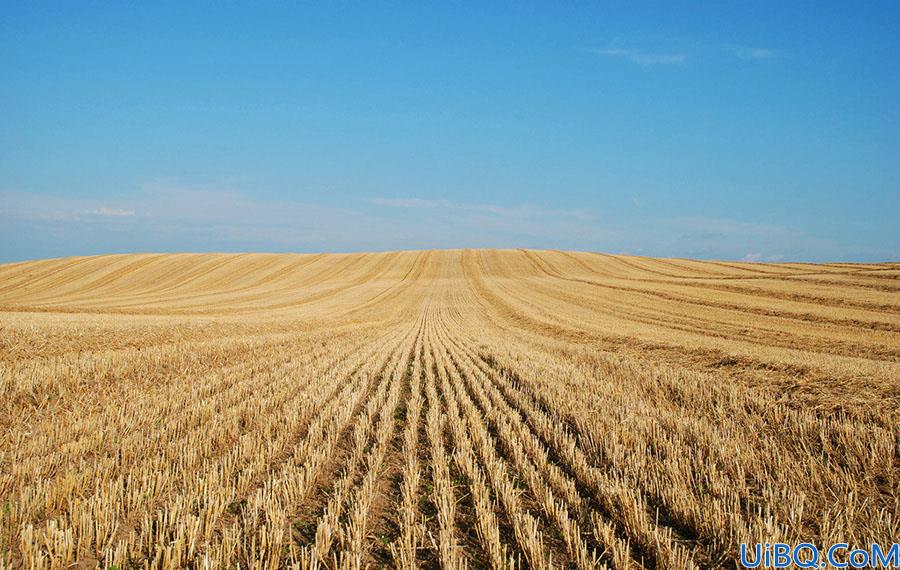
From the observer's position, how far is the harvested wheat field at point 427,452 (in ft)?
12.4

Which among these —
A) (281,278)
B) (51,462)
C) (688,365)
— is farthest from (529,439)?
(281,278)

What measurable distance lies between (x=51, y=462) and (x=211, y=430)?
170 cm

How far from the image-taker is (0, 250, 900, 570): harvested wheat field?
3.79 m

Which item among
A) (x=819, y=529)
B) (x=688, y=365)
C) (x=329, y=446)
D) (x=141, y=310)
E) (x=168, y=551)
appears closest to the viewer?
(x=168, y=551)

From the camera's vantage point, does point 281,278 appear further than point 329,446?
Yes

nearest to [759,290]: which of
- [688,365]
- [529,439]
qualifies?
[688,365]

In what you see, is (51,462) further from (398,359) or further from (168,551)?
(398,359)

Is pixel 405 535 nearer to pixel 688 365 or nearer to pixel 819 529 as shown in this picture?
pixel 819 529

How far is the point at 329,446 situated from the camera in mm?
6082

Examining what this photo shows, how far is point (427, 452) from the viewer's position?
623cm

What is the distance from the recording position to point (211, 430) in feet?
20.8

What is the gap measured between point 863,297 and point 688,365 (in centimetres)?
2010

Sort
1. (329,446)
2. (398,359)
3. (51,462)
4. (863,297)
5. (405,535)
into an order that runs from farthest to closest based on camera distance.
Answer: (863,297) < (398,359) < (329,446) < (51,462) < (405,535)

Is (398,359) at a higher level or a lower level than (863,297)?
lower
